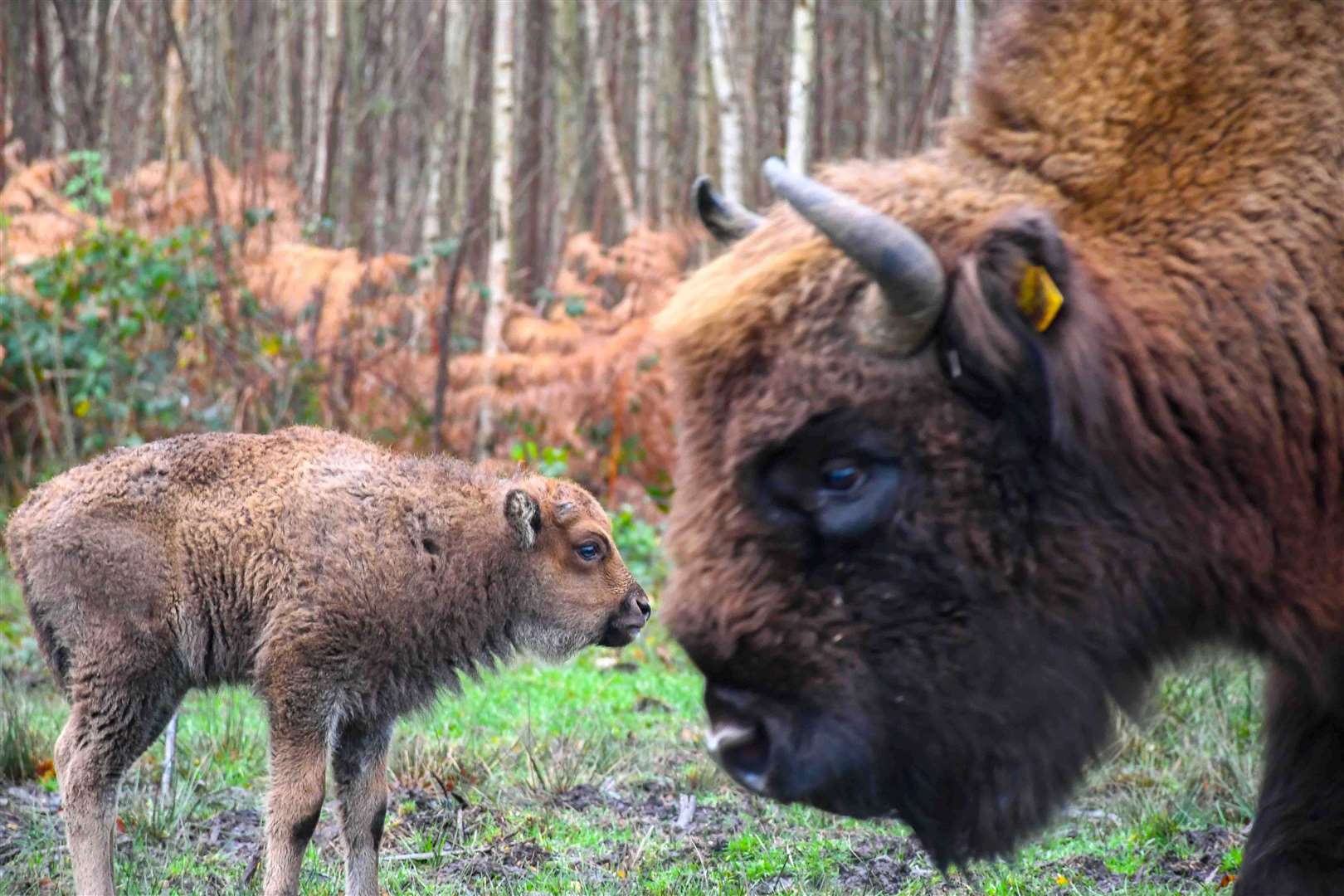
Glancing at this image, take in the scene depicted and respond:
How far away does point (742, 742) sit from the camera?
2953 millimetres

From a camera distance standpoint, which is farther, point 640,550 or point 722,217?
point 640,550

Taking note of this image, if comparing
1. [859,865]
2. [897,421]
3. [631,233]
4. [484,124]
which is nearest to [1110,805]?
[859,865]

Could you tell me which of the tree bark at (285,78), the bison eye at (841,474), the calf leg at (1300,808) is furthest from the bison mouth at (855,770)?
the tree bark at (285,78)

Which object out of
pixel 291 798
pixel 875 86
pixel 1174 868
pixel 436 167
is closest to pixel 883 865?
pixel 1174 868

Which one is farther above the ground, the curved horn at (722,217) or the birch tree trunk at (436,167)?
the curved horn at (722,217)

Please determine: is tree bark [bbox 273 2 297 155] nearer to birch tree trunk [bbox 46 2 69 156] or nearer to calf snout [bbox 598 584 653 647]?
birch tree trunk [bbox 46 2 69 156]

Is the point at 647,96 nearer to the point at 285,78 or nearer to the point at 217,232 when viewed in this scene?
the point at 285,78

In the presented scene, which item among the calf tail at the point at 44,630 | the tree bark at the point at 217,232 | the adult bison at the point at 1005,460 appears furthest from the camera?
the tree bark at the point at 217,232

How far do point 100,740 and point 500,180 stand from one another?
9179mm

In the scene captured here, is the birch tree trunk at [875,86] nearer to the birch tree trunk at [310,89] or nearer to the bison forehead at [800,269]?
the birch tree trunk at [310,89]

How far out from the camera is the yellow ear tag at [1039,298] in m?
2.79

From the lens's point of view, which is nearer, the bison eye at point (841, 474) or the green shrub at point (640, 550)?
the bison eye at point (841, 474)

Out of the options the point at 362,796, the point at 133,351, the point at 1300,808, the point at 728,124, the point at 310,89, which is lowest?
the point at 310,89

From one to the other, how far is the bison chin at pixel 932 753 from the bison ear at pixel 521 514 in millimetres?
3048
